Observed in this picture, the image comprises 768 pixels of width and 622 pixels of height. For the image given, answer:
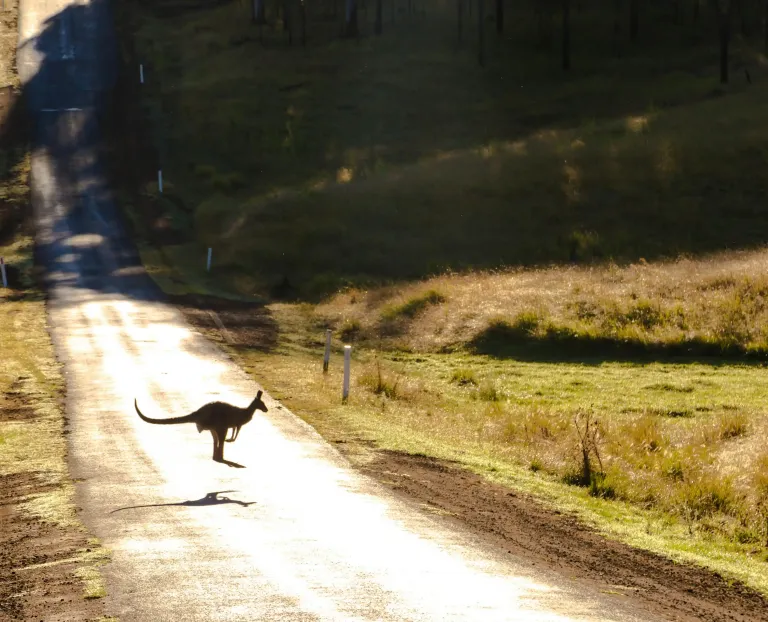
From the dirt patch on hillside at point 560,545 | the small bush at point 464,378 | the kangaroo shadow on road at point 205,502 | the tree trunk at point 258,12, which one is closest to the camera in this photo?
the dirt patch on hillside at point 560,545

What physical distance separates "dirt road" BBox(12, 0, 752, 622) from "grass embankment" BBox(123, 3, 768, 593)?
2.23 metres

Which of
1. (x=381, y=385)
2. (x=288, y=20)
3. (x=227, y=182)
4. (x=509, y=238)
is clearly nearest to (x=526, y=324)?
(x=381, y=385)

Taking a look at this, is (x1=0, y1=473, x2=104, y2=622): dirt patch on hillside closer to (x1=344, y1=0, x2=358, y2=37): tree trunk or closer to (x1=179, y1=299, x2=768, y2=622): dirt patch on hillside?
(x1=179, y1=299, x2=768, y2=622): dirt patch on hillside

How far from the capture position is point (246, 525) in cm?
1284

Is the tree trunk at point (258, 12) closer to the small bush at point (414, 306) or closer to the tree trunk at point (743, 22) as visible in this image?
the tree trunk at point (743, 22)

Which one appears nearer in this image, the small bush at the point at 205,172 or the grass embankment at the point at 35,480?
the grass embankment at the point at 35,480

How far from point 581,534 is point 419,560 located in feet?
9.55

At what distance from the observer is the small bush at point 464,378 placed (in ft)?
88.6

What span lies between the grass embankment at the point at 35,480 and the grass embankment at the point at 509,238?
16.2 ft

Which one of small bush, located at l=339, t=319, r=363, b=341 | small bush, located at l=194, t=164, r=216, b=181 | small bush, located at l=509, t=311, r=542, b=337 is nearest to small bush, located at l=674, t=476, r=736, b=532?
small bush, located at l=509, t=311, r=542, b=337

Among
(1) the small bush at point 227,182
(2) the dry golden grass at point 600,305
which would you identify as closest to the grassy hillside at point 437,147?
(1) the small bush at point 227,182

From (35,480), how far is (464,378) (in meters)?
13.7

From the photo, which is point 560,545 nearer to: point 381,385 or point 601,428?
point 601,428

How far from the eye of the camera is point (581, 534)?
13.6 meters
